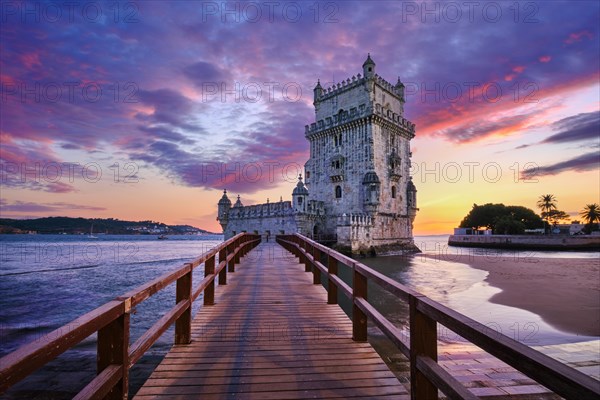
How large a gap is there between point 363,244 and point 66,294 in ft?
81.6

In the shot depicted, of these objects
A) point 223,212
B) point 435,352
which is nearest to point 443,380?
point 435,352

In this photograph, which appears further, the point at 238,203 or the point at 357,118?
the point at 238,203

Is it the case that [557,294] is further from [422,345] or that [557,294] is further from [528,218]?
[528,218]

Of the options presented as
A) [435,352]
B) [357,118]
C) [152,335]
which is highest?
[357,118]

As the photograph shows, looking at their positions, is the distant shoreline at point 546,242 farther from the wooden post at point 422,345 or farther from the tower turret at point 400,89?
the wooden post at point 422,345

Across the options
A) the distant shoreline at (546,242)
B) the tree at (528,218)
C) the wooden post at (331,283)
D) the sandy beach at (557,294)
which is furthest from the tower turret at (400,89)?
the tree at (528,218)

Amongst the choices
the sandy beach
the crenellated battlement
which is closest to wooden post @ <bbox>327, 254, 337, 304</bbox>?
the sandy beach

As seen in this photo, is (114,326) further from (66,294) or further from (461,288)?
(66,294)

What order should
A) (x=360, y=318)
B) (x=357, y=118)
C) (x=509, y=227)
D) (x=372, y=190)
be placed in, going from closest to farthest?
(x=360, y=318) < (x=372, y=190) < (x=357, y=118) < (x=509, y=227)

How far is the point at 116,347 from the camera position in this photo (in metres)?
2.55

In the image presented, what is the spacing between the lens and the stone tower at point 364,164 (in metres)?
33.4

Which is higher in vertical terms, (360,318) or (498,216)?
(498,216)

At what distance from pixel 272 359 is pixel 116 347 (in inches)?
80.8

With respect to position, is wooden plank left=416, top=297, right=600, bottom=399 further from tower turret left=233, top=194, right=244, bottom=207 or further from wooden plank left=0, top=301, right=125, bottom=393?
tower turret left=233, top=194, right=244, bottom=207
